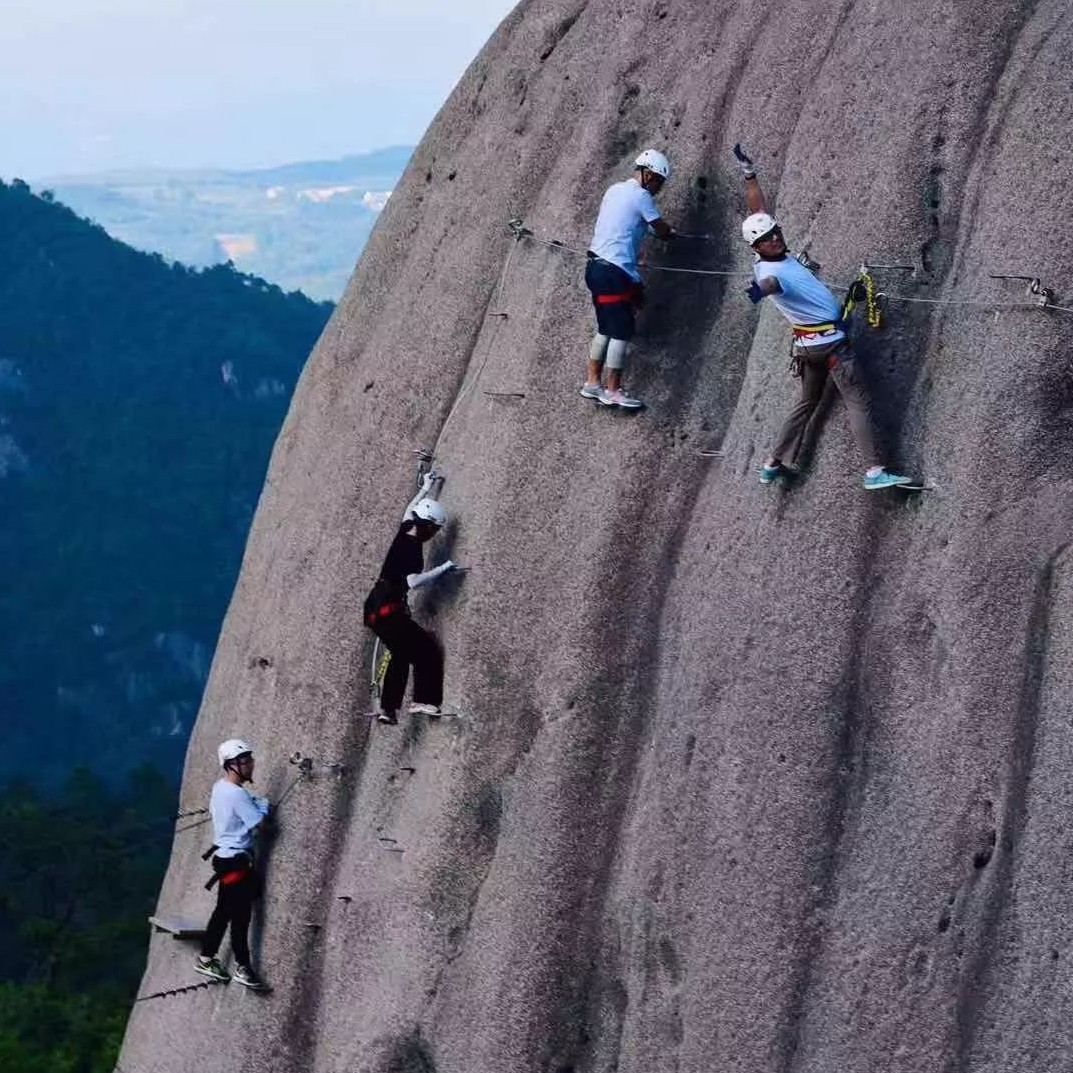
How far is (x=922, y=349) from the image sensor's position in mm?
10664

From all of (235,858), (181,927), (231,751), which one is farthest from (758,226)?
(181,927)

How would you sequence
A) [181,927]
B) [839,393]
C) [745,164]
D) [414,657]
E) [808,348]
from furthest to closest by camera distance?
[181,927] → [414,657] → [745,164] → [839,393] → [808,348]

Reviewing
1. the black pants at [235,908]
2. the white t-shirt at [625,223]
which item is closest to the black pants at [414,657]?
the black pants at [235,908]

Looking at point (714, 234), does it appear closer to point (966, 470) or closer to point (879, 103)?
point (879, 103)

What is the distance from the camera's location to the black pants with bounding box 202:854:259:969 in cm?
1322

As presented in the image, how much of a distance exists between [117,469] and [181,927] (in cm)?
7677

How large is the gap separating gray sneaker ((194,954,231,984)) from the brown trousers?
5753mm

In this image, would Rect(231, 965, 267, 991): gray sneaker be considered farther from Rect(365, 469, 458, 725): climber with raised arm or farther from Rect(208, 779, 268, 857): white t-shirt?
Rect(365, 469, 458, 725): climber with raised arm

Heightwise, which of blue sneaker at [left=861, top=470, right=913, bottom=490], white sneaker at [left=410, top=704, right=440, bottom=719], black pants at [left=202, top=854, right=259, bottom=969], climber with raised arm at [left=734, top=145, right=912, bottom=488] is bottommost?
black pants at [left=202, top=854, right=259, bottom=969]

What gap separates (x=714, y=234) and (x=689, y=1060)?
16.8 ft

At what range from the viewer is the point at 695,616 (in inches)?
443

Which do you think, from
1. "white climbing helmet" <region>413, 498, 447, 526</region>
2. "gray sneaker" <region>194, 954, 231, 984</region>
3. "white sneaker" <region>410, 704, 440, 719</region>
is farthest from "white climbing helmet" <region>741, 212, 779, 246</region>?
"gray sneaker" <region>194, 954, 231, 984</region>

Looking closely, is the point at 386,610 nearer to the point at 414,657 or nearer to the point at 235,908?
the point at 414,657

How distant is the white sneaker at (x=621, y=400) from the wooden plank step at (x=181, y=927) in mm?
5120
